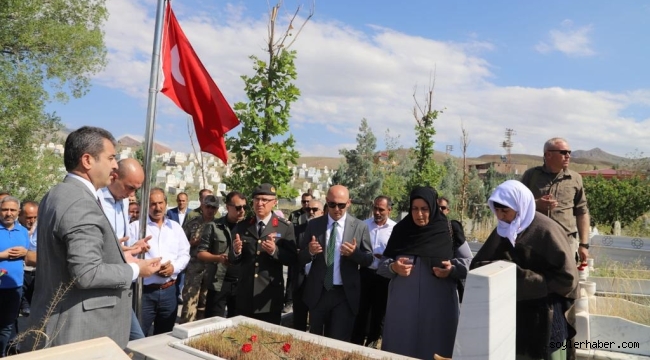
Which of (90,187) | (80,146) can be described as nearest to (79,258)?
(90,187)

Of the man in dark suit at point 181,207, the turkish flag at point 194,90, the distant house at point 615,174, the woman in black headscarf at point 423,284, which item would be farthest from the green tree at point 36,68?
the distant house at point 615,174

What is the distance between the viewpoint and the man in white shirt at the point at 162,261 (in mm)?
4354

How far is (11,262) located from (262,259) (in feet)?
9.10

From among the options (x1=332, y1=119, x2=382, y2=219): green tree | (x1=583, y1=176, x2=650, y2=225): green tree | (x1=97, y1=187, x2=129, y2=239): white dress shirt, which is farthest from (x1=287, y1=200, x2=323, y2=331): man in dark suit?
(x1=583, y1=176, x2=650, y2=225): green tree

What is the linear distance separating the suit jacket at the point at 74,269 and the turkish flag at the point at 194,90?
96.4 inches

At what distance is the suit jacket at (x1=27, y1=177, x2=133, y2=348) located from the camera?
7.82 ft

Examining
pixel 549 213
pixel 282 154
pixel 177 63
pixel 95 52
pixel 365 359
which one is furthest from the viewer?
pixel 95 52

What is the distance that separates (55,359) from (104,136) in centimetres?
140

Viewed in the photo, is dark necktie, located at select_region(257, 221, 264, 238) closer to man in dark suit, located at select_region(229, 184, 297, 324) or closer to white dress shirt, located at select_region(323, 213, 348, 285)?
man in dark suit, located at select_region(229, 184, 297, 324)

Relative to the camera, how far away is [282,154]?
21.0 ft

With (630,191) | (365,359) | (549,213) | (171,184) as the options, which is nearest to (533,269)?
(365,359)

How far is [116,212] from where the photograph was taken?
366 centimetres

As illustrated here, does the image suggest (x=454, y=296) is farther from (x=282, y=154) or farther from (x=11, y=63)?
(x=11, y=63)

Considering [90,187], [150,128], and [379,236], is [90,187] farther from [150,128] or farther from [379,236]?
[379,236]
